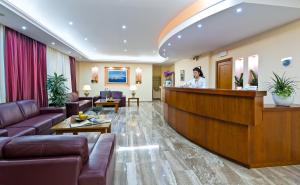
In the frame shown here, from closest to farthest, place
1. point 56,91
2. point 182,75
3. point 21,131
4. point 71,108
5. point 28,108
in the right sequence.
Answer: point 21,131
point 28,108
point 56,91
point 71,108
point 182,75

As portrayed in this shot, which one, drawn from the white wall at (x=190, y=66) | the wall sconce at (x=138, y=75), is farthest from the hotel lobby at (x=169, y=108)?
the wall sconce at (x=138, y=75)

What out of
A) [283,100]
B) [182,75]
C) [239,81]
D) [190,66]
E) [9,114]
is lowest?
[9,114]

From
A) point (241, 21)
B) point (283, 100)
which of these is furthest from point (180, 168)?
point (241, 21)

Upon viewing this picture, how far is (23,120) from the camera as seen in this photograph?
4.43 m

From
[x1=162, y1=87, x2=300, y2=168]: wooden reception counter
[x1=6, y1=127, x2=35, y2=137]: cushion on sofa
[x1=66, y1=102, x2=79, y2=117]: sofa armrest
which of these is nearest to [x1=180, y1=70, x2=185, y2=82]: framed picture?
[x1=66, y1=102, x2=79, y2=117]: sofa armrest

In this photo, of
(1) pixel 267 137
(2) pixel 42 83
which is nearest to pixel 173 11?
(1) pixel 267 137

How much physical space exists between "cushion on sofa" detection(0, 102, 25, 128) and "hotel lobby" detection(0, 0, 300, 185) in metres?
0.02

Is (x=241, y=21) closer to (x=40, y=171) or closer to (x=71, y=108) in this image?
(x=40, y=171)

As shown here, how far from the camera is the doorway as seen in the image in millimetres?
6621

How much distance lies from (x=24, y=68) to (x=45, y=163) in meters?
4.96

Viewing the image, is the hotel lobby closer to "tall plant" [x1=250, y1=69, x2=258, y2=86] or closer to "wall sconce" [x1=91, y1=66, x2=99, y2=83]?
"tall plant" [x1=250, y1=69, x2=258, y2=86]

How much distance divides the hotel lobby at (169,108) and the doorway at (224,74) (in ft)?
0.12

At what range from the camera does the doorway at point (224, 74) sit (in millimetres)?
6621

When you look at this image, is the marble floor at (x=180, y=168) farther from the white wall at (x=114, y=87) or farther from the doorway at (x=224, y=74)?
the white wall at (x=114, y=87)
